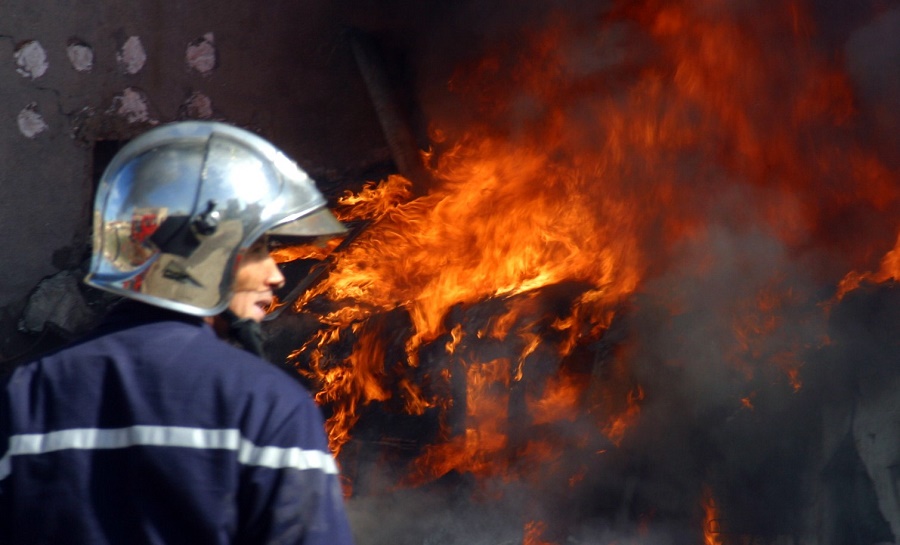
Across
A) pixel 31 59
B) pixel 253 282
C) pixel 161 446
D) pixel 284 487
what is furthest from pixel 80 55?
pixel 284 487

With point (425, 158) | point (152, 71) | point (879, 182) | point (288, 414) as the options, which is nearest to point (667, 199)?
point (879, 182)

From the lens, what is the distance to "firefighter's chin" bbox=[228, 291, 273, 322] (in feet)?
7.60

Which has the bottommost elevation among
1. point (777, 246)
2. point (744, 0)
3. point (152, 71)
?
point (777, 246)

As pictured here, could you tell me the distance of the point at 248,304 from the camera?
2.35 metres

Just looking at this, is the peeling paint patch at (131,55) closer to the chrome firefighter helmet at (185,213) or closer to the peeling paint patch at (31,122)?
the peeling paint patch at (31,122)

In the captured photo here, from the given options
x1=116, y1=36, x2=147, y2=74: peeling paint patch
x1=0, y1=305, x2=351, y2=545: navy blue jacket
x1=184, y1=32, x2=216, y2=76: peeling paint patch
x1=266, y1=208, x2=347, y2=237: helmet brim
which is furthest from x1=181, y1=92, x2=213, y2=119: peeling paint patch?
x1=0, y1=305, x2=351, y2=545: navy blue jacket

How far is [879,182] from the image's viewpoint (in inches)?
197

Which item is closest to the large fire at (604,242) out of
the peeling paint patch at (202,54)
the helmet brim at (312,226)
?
the peeling paint patch at (202,54)

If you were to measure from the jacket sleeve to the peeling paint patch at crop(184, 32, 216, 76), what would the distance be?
439 centimetres

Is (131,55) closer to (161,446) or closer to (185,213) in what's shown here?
(185,213)

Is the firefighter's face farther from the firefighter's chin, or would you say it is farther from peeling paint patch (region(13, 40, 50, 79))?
peeling paint patch (region(13, 40, 50, 79))

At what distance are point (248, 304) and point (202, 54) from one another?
3924 millimetres

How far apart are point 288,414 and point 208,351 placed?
24 centimetres

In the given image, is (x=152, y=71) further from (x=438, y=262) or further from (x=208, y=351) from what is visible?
(x=208, y=351)
